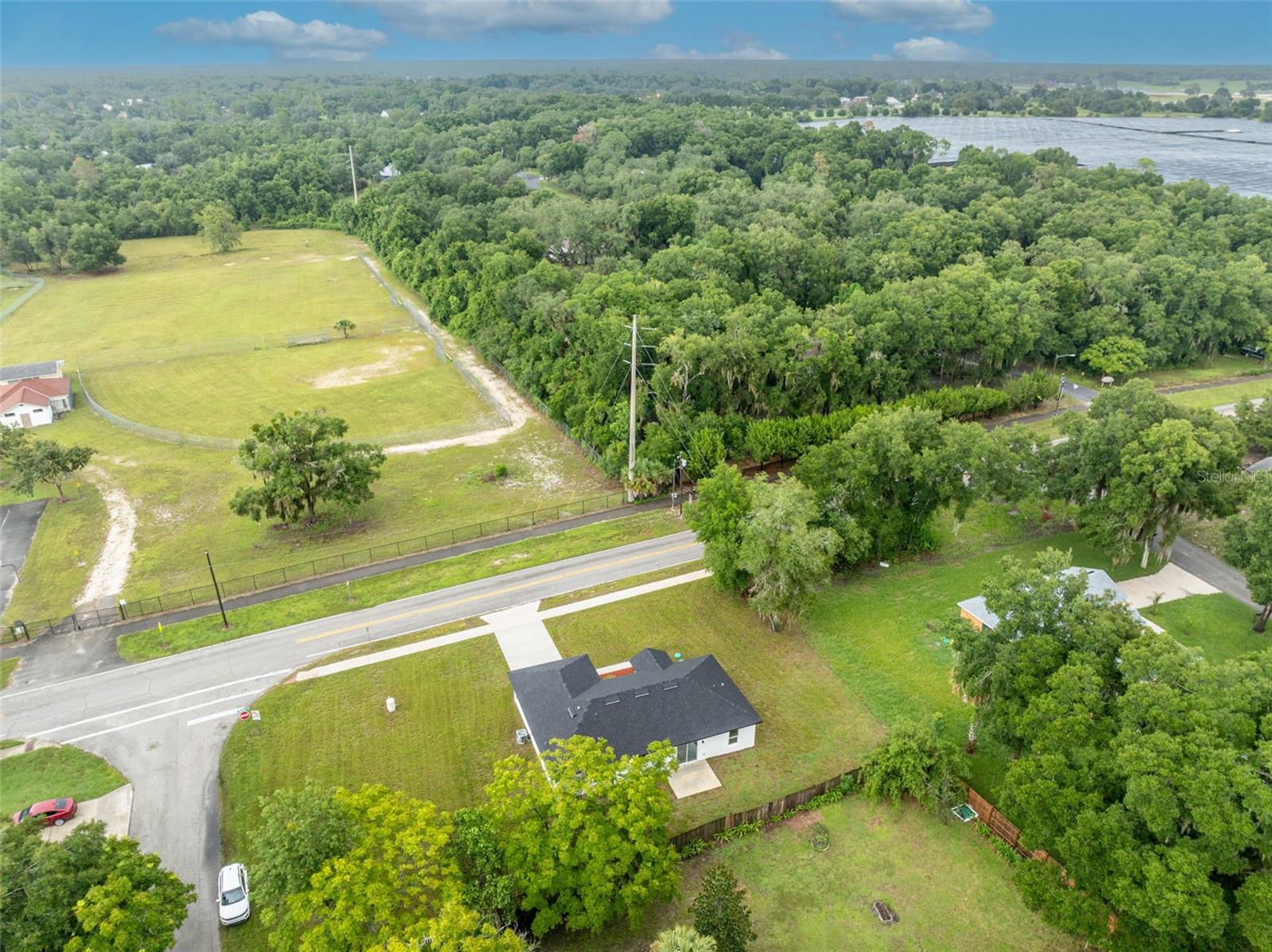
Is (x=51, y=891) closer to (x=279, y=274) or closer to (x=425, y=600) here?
(x=425, y=600)

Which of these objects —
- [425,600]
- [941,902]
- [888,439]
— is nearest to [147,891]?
[425,600]

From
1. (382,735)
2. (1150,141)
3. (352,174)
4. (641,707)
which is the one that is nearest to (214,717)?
(382,735)

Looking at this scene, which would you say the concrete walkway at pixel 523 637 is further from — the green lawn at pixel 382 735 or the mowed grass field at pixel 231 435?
the mowed grass field at pixel 231 435

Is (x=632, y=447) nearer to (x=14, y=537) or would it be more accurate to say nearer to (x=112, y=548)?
(x=112, y=548)

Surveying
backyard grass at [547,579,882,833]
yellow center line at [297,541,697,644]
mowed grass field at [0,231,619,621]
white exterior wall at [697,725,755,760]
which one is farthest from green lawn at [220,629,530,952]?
mowed grass field at [0,231,619,621]

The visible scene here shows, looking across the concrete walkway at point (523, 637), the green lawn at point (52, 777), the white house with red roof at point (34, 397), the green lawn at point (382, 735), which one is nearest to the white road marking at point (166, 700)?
the green lawn at point (382, 735)

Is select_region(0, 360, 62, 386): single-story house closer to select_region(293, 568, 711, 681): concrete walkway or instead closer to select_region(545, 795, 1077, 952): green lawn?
select_region(293, 568, 711, 681): concrete walkway
